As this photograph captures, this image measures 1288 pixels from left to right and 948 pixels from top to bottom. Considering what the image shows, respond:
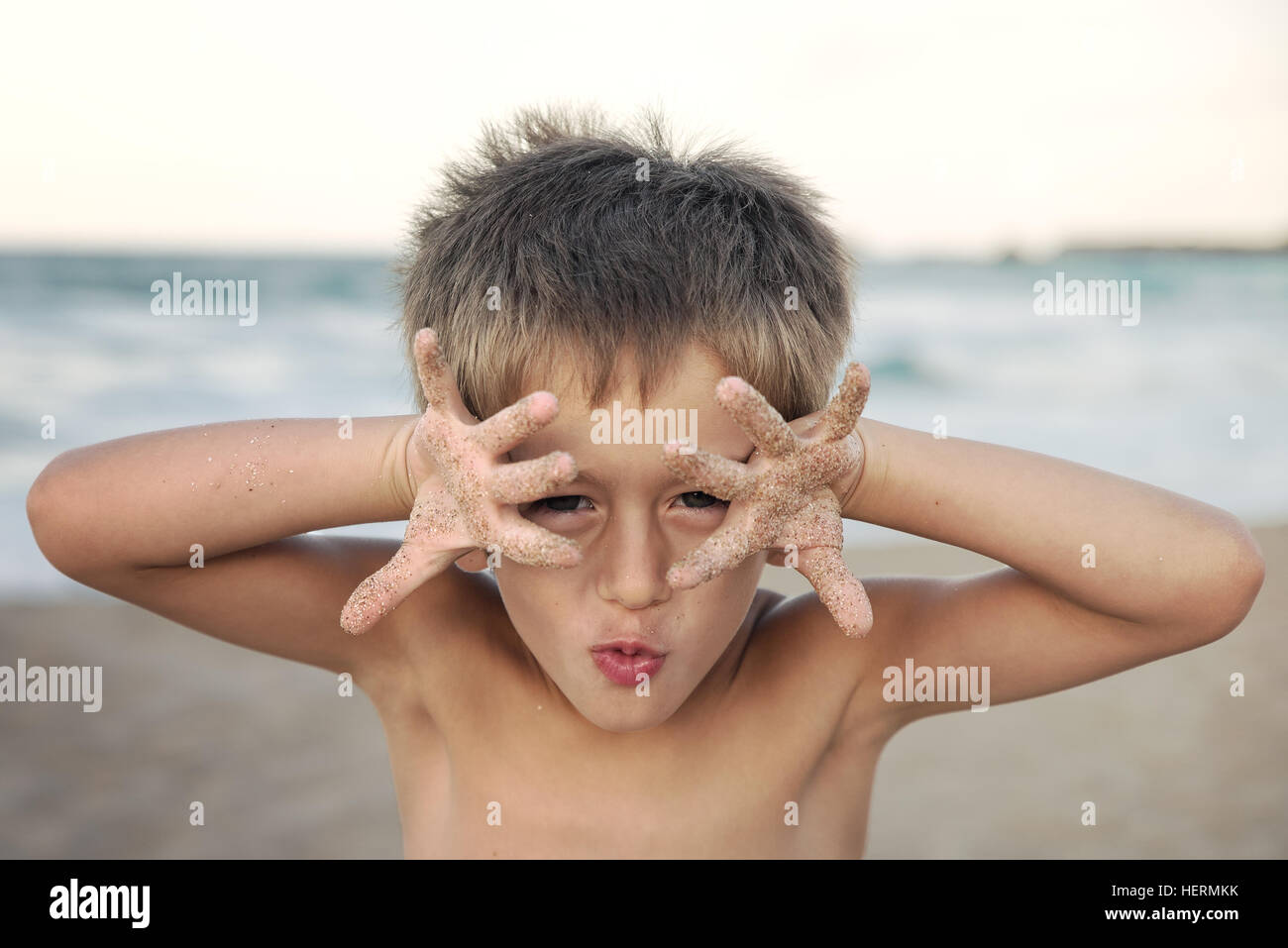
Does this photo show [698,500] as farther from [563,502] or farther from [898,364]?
[898,364]

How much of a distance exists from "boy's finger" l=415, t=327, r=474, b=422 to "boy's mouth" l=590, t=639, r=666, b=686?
453mm

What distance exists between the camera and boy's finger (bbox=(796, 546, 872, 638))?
1605 millimetres

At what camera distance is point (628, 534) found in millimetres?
1652

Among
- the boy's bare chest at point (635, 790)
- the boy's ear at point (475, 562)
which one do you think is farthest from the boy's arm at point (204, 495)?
the boy's bare chest at point (635, 790)

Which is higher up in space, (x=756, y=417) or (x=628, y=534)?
(x=756, y=417)

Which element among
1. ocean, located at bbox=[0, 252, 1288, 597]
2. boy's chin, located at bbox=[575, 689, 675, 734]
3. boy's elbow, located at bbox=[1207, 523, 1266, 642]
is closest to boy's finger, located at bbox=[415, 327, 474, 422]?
boy's chin, located at bbox=[575, 689, 675, 734]

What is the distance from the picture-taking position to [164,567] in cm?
194

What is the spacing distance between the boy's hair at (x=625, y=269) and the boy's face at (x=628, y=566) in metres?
0.06

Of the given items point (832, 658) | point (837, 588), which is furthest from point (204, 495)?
point (832, 658)

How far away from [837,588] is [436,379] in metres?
0.69

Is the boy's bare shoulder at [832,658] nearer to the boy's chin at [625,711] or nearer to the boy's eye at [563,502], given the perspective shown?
the boy's chin at [625,711]

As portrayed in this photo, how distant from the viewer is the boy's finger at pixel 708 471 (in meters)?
1.46

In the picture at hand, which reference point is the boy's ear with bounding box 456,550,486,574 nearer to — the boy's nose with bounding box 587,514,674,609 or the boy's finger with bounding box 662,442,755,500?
the boy's nose with bounding box 587,514,674,609
